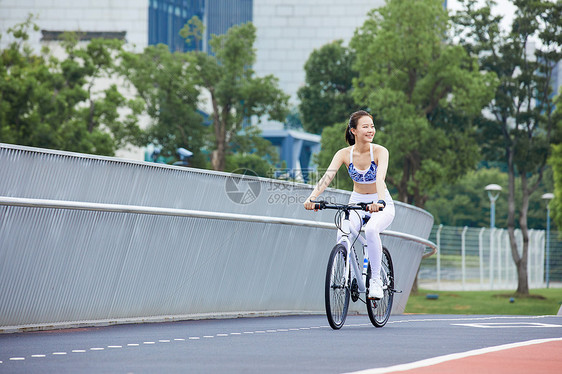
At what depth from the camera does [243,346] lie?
7430 mm

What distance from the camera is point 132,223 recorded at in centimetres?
1005

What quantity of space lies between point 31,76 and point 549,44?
21.0 metres

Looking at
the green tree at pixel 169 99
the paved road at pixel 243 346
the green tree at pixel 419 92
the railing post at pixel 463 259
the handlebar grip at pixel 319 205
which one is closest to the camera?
the paved road at pixel 243 346

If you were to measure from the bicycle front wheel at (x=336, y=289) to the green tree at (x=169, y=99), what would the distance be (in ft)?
105

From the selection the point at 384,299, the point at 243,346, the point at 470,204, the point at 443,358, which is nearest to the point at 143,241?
the point at 384,299

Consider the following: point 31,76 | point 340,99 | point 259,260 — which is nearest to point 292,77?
point 340,99

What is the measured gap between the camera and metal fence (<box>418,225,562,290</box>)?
144 ft

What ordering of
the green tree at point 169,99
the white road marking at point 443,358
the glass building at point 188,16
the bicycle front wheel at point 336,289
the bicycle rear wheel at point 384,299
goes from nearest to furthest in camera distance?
the white road marking at point 443,358 < the bicycle front wheel at point 336,289 < the bicycle rear wheel at point 384,299 < the green tree at point 169,99 < the glass building at point 188,16

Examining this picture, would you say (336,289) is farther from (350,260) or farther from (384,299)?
(384,299)

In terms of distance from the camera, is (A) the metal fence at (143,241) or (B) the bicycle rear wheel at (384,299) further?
(B) the bicycle rear wheel at (384,299)

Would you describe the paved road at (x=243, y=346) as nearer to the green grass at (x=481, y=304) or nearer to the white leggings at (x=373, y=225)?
the white leggings at (x=373, y=225)

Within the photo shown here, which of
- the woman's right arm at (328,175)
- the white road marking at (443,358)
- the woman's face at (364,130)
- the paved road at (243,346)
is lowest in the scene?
the paved road at (243,346)

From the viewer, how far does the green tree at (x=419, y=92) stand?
119 ft

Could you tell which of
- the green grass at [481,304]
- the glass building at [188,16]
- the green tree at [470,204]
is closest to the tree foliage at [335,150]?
the green grass at [481,304]
